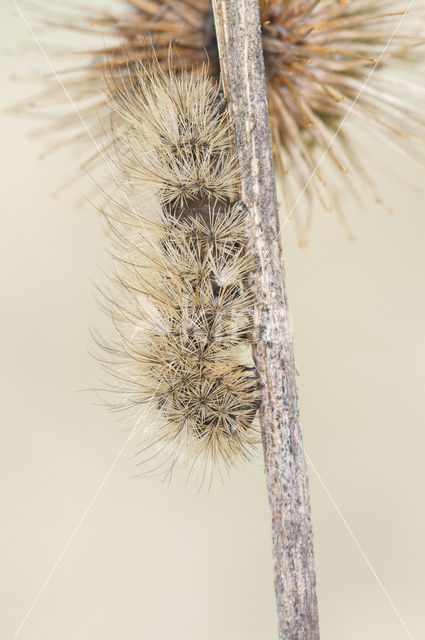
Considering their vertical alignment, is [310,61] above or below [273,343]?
above

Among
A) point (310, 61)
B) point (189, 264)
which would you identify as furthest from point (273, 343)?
point (310, 61)

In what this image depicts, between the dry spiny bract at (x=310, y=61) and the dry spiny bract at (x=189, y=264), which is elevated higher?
the dry spiny bract at (x=310, y=61)

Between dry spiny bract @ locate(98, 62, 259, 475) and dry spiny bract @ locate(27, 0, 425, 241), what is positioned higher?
dry spiny bract @ locate(27, 0, 425, 241)

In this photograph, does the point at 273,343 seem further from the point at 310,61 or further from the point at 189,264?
the point at 310,61

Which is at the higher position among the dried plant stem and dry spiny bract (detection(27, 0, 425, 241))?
dry spiny bract (detection(27, 0, 425, 241))

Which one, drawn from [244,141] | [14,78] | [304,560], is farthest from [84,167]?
[304,560]
